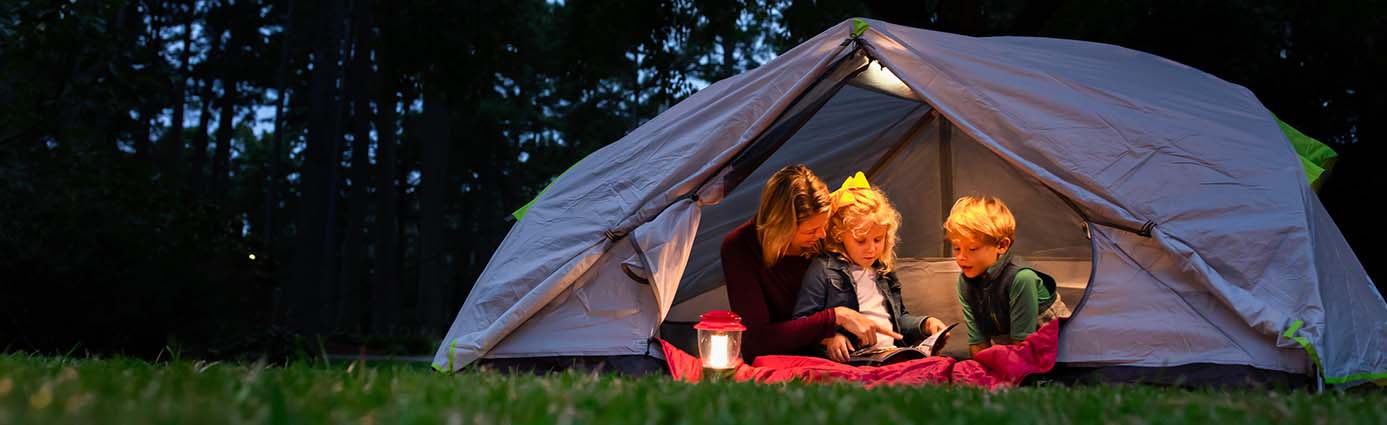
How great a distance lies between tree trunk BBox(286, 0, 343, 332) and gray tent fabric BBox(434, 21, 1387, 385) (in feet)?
32.3

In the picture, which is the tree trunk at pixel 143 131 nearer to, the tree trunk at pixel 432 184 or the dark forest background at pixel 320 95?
the tree trunk at pixel 432 184

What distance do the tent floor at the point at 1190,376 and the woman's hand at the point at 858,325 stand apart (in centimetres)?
72

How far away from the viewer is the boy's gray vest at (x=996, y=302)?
17.0 ft

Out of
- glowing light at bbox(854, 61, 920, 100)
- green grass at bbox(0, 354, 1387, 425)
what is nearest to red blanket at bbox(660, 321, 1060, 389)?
green grass at bbox(0, 354, 1387, 425)

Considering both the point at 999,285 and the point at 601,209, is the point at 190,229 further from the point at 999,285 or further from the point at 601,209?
the point at 999,285

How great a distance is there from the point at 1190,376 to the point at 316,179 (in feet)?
39.5

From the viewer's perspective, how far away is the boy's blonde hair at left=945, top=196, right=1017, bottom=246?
532cm

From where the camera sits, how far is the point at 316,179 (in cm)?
1448

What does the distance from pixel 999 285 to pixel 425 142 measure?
17.7 meters

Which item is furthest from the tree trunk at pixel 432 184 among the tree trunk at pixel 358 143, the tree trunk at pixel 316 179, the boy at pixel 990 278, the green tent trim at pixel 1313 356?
the green tent trim at pixel 1313 356

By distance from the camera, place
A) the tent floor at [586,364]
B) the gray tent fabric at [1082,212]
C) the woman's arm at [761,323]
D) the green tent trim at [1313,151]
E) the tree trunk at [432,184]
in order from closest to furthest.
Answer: the gray tent fabric at [1082,212] < the tent floor at [586,364] < the woman's arm at [761,323] < the green tent trim at [1313,151] < the tree trunk at [432,184]

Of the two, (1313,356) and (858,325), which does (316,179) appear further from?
(1313,356)

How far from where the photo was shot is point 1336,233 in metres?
5.11

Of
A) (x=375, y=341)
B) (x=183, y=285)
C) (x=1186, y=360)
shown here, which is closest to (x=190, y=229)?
(x=183, y=285)
